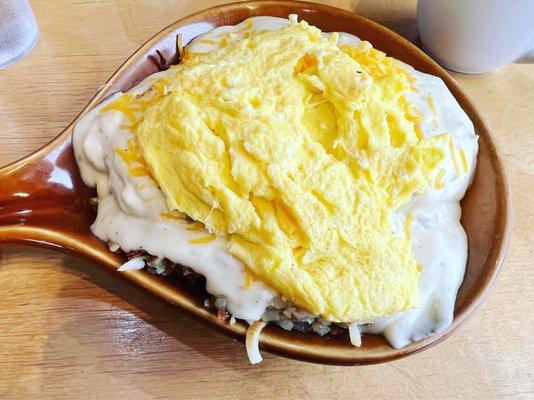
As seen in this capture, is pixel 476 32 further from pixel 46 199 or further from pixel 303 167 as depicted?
pixel 46 199

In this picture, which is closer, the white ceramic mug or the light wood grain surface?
the light wood grain surface

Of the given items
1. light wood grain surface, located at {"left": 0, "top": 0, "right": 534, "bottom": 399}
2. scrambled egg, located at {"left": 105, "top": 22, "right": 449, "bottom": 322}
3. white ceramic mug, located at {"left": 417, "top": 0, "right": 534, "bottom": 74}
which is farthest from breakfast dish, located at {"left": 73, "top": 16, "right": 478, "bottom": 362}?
white ceramic mug, located at {"left": 417, "top": 0, "right": 534, "bottom": 74}

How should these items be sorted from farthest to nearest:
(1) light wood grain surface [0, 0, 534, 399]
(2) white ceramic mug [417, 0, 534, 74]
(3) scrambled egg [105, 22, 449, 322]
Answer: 1. (2) white ceramic mug [417, 0, 534, 74]
2. (1) light wood grain surface [0, 0, 534, 399]
3. (3) scrambled egg [105, 22, 449, 322]

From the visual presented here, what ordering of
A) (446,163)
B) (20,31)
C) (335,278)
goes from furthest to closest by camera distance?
(20,31), (446,163), (335,278)

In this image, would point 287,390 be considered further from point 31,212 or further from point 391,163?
point 31,212

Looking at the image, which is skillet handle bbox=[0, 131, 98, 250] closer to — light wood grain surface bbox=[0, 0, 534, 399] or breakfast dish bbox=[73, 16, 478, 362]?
breakfast dish bbox=[73, 16, 478, 362]

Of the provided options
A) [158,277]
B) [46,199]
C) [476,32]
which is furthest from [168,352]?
[476,32]

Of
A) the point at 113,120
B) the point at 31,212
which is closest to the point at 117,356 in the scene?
the point at 31,212
